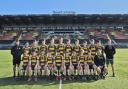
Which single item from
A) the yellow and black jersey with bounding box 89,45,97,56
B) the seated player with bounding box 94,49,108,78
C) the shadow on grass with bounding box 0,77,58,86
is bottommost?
the shadow on grass with bounding box 0,77,58,86

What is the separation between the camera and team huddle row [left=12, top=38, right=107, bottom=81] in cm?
1733

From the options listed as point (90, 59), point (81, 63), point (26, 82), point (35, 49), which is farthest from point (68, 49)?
point (26, 82)

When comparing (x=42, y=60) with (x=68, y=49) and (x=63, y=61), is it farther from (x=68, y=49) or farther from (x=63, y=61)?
(x=68, y=49)

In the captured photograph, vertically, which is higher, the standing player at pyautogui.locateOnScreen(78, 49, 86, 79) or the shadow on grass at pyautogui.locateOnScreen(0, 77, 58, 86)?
the standing player at pyautogui.locateOnScreen(78, 49, 86, 79)

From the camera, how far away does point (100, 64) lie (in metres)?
17.5

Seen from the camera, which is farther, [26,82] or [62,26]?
[62,26]

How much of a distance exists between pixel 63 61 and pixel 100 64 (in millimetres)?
1862

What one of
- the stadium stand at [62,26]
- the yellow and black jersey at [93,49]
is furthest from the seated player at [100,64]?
the stadium stand at [62,26]

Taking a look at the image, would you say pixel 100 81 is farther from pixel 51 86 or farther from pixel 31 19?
pixel 31 19

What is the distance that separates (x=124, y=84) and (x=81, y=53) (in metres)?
2.84

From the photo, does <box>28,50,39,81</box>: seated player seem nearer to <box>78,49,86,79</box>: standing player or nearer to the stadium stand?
<box>78,49,86,79</box>: standing player

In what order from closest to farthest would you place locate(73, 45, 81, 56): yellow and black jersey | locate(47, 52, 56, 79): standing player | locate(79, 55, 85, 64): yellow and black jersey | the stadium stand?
locate(47, 52, 56, 79): standing player < locate(79, 55, 85, 64): yellow and black jersey < locate(73, 45, 81, 56): yellow and black jersey < the stadium stand

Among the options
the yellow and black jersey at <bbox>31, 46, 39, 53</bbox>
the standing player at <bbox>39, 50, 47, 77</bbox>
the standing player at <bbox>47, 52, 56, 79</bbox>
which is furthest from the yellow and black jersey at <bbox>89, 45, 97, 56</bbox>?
the yellow and black jersey at <bbox>31, 46, 39, 53</bbox>

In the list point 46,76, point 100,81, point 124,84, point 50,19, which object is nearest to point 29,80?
point 46,76
